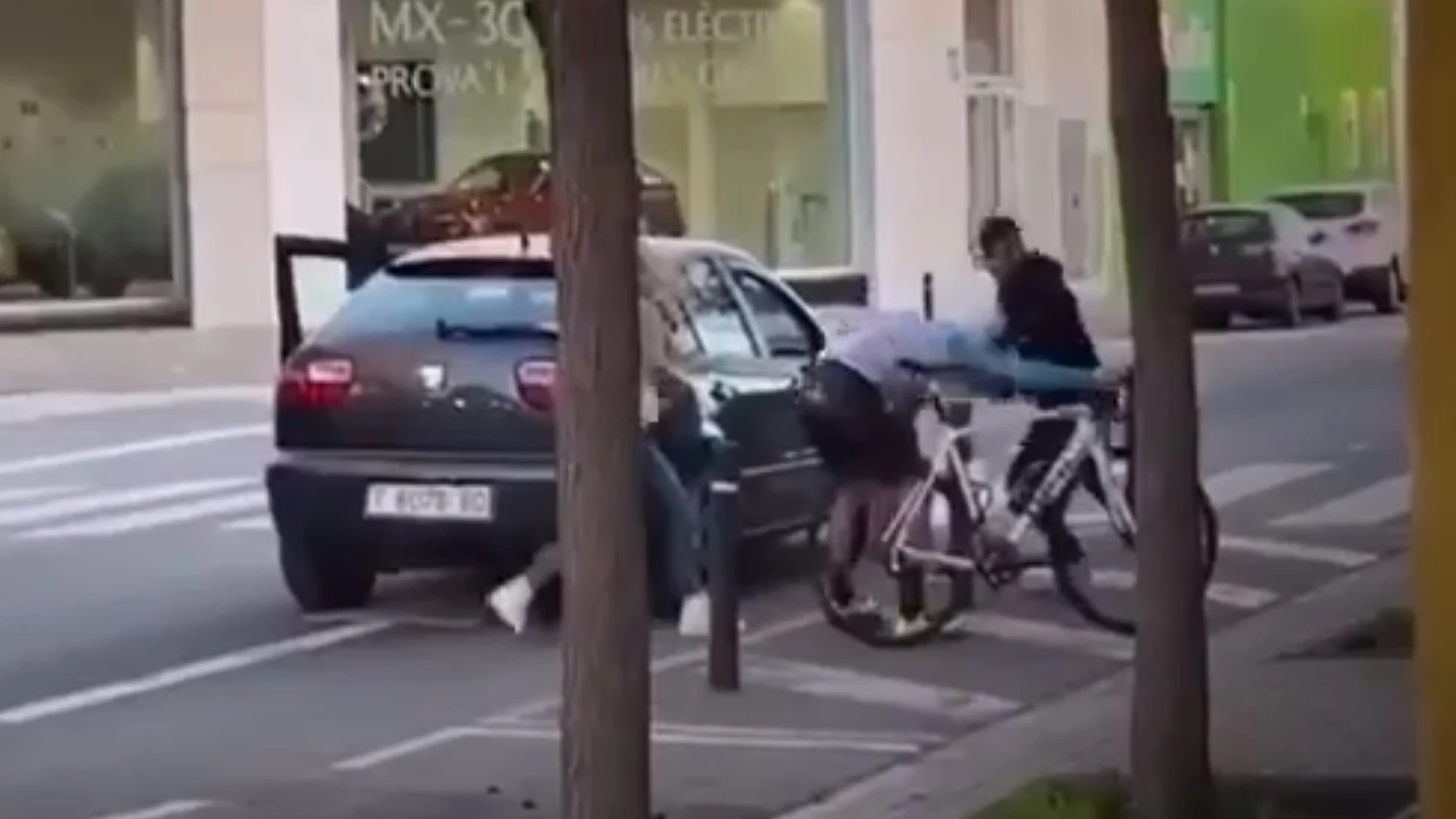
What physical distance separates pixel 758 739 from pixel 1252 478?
9.17 m

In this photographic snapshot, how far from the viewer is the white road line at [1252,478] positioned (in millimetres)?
19234

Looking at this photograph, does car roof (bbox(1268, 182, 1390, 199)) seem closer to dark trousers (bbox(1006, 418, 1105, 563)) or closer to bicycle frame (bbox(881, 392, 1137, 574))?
dark trousers (bbox(1006, 418, 1105, 563))

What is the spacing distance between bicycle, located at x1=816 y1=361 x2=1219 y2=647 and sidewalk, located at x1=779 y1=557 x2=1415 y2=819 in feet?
3.07

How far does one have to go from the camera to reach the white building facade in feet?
103

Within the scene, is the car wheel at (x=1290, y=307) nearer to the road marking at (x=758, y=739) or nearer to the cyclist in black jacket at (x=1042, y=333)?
the cyclist in black jacket at (x=1042, y=333)

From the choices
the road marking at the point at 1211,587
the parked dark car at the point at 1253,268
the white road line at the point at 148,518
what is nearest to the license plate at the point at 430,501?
the road marking at the point at 1211,587

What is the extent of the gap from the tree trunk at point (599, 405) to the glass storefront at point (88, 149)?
2541 cm

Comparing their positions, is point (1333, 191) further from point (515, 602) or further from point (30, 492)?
point (515, 602)

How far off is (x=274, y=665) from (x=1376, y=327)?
26.3m

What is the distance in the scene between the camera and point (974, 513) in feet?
44.9

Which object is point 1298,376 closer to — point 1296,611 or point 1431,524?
point 1296,611

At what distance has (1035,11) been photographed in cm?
3994

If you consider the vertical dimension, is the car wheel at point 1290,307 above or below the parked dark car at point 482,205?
below

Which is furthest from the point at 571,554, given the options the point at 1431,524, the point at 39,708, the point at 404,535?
the point at 404,535
